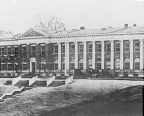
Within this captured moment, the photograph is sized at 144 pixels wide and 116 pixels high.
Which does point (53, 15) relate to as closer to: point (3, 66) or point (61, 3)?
point (61, 3)

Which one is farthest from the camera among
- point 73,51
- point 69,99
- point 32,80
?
point 32,80

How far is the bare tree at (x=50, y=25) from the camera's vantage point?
781 cm

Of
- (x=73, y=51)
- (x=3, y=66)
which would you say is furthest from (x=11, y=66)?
(x=73, y=51)

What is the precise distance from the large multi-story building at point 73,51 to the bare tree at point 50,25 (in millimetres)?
160

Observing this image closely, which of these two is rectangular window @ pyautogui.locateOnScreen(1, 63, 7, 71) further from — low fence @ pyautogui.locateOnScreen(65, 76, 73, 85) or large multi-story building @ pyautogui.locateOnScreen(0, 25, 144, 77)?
low fence @ pyautogui.locateOnScreen(65, 76, 73, 85)

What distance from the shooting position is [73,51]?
7770mm

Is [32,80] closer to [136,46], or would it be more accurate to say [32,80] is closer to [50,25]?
[50,25]

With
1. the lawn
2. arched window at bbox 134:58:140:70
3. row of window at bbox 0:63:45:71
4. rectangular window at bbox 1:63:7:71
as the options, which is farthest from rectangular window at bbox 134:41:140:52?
rectangular window at bbox 1:63:7:71

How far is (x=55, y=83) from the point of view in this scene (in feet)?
26.2

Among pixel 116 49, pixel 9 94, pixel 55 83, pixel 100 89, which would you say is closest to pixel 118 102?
pixel 100 89

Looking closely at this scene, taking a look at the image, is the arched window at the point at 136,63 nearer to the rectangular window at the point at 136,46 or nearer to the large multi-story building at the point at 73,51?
the large multi-story building at the point at 73,51

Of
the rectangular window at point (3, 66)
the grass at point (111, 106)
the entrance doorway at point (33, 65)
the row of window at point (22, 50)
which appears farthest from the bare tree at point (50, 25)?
the grass at point (111, 106)

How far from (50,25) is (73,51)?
4.18 feet

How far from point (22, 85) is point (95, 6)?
3.89 metres
